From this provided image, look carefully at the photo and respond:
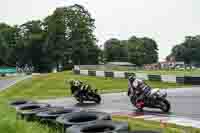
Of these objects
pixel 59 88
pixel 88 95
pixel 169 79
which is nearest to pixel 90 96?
pixel 88 95

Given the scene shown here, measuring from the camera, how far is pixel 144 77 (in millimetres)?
32031

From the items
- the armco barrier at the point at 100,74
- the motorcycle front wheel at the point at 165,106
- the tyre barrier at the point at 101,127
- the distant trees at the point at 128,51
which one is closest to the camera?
the tyre barrier at the point at 101,127

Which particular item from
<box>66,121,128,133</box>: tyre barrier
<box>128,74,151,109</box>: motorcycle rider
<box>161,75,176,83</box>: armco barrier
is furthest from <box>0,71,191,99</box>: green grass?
<box>66,121,128,133</box>: tyre barrier

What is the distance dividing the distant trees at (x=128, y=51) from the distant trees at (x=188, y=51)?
431 inches

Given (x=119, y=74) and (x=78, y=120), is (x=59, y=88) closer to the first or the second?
(x=119, y=74)

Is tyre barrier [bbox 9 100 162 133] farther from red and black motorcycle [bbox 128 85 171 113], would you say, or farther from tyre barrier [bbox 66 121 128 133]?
red and black motorcycle [bbox 128 85 171 113]

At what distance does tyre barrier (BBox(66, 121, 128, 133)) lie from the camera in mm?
5781

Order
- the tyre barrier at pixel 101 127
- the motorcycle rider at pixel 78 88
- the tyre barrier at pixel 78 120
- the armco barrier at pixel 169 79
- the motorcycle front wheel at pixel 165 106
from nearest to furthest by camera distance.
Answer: the tyre barrier at pixel 101 127 → the tyre barrier at pixel 78 120 → the motorcycle front wheel at pixel 165 106 → the motorcycle rider at pixel 78 88 → the armco barrier at pixel 169 79

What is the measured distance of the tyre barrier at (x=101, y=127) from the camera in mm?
5781

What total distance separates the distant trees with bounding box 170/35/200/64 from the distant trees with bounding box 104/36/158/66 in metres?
11.0

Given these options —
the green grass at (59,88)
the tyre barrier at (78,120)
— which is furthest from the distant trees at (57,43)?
the tyre barrier at (78,120)

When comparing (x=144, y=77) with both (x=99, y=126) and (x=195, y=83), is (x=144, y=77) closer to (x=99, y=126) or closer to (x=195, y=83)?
(x=195, y=83)

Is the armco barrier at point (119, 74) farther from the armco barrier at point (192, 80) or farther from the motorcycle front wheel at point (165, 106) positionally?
the motorcycle front wheel at point (165, 106)

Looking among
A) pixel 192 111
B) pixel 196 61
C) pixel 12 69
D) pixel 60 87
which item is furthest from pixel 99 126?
pixel 196 61
